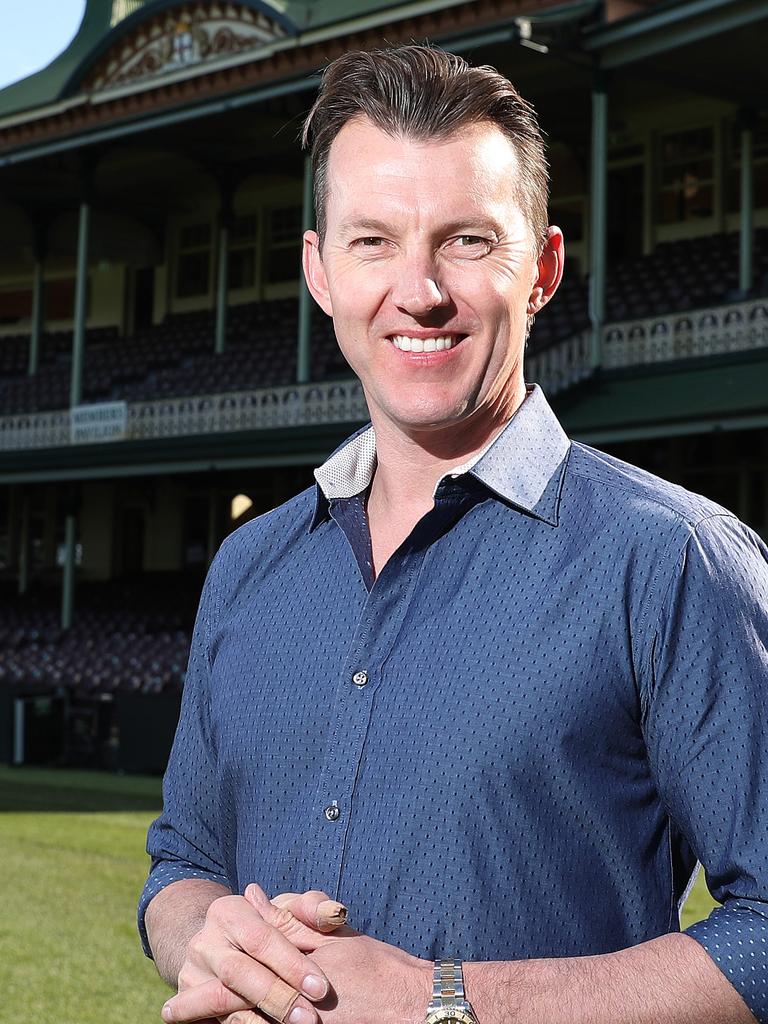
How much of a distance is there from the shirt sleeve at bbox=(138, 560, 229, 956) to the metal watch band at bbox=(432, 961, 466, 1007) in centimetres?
64

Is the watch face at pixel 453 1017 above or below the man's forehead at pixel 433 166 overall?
below

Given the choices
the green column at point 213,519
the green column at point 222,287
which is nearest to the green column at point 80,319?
the green column at point 222,287

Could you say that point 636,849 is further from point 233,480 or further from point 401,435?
point 233,480

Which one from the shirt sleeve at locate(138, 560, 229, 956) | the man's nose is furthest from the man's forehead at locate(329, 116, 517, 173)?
the shirt sleeve at locate(138, 560, 229, 956)

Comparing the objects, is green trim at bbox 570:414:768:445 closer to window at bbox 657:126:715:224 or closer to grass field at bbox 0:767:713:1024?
grass field at bbox 0:767:713:1024

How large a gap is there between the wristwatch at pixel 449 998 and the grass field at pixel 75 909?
5390mm

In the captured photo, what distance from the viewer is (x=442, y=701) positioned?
206 centimetres

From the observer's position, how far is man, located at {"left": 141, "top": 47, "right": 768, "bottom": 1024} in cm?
189

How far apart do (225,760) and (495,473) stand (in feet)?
2.04

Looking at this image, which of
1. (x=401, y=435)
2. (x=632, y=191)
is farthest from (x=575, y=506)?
(x=632, y=191)

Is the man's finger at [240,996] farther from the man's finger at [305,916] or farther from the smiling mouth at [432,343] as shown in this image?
the smiling mouth at [432,343]

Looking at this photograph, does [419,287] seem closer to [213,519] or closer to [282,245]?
[213,519]

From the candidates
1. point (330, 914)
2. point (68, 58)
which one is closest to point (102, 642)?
point (68, 58)

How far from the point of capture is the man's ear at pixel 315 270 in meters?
2.48
